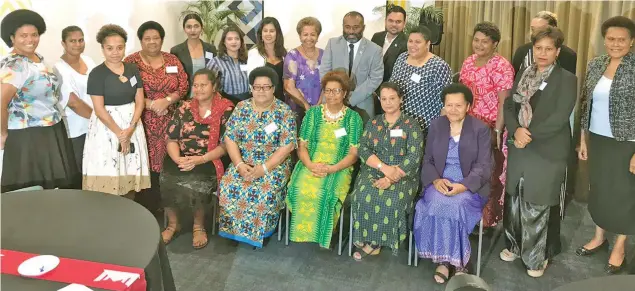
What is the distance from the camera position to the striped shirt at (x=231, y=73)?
425cm

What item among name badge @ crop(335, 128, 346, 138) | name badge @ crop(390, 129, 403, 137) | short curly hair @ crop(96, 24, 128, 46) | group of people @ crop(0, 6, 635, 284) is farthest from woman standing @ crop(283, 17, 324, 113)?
short curly hair @ crop(96, 24, 128, 46)

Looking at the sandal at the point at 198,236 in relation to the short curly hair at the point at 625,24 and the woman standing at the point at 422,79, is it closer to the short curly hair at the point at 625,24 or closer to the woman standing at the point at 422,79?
the woman standing at the point at 422,79

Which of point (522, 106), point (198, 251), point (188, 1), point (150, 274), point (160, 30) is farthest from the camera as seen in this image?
point (188, 1)

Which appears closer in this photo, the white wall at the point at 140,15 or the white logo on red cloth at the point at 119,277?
the white logo on red cloth at the point at 119,277

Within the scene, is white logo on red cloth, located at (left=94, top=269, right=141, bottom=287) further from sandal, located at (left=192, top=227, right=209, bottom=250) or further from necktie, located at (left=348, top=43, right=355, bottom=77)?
necktie, located at (left=348, top=43, right=355, bottom=77)

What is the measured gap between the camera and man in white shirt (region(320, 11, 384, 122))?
419 cm

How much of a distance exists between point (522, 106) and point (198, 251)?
7.52 ft

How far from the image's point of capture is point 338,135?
12.3 ft

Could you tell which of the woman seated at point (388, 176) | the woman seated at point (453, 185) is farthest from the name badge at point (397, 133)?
the woman seated at point (453, 185)

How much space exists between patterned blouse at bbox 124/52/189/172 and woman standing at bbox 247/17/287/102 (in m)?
0.62

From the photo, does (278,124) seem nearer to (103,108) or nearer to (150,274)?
(103,108)

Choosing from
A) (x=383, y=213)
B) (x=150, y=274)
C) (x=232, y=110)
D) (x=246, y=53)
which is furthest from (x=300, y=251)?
(x=150, y=274)

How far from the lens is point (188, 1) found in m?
6.46

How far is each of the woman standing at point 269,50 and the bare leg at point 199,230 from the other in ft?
3.64
